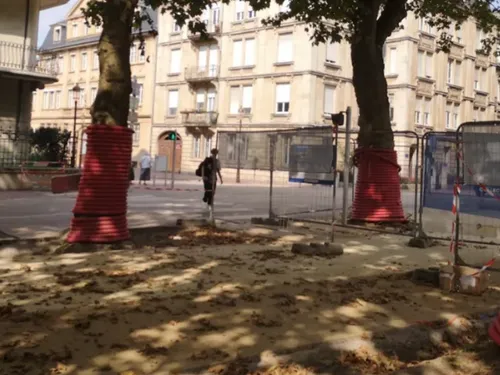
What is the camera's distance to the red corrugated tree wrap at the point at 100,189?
9.05m

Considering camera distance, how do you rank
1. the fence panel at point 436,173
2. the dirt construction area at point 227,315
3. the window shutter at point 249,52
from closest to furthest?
the dirt construction area at point 227,315, the fence panel at point 436,173, the window shutter at point 249,52

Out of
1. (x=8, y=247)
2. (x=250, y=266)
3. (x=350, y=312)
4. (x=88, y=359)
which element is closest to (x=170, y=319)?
(x=88, y=359)

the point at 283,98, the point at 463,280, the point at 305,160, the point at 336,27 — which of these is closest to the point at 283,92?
the point at 283,98

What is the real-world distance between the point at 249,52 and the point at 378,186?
114 feet

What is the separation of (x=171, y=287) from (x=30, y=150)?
19.0 meters

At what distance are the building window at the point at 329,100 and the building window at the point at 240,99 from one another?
18.8 ft

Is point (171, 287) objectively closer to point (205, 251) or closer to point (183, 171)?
point (205, 251)

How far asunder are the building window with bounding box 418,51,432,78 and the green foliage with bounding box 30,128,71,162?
100 feet

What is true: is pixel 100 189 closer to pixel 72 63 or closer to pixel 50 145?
pixel 50 145

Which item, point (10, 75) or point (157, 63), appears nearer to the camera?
point (10, 75)

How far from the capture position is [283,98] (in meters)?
44.1

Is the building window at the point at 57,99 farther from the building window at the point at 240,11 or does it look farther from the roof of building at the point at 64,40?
the building window at the point at 240,11

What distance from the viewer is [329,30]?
16.2 metres

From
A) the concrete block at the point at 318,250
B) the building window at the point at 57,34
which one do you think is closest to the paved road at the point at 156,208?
the concrete block at the point at 318,250
